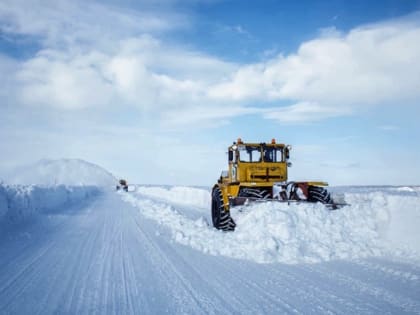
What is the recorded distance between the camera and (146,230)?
1091 cm

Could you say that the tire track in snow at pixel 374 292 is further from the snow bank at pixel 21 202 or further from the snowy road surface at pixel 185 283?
the snow bank at pixel 21 202

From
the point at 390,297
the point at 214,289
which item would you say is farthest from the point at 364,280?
the point at 214,289

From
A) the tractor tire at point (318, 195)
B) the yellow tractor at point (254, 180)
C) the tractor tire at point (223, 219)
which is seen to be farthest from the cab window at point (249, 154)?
the tractor tire at point (318, 195)

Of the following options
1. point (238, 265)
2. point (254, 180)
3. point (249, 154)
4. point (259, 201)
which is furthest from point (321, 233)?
point (249, 154)

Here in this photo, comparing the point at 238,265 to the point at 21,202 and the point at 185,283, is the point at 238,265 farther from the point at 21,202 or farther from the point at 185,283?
the point at 21,202

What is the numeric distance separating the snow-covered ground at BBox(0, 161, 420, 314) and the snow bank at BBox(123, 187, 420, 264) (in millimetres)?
23

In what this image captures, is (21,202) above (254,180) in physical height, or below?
below

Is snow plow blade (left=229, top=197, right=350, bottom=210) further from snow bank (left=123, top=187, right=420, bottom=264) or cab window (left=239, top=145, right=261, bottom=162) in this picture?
cab window (left=239, top=145, right=261, bottom=162)

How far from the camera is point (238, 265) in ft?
21.1

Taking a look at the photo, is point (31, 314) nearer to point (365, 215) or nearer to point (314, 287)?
point (314, 287)

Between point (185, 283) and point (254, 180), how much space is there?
20.7ft

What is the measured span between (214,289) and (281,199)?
193 inches

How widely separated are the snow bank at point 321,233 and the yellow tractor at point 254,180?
38.7 inches

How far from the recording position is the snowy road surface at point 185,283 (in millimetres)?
4223
